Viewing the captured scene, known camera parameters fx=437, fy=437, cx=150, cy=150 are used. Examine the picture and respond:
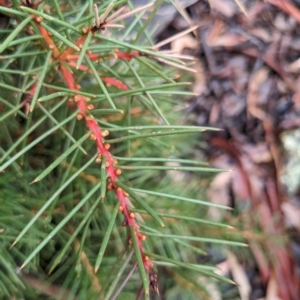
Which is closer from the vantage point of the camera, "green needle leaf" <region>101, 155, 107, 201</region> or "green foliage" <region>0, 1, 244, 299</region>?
"green needle leaf" <region>101, 155, 107, 201</region>

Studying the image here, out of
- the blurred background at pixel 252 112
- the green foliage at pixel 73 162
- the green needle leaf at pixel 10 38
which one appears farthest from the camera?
the blurred background at pixel 252 112

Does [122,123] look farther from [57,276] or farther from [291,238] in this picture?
[291,238]

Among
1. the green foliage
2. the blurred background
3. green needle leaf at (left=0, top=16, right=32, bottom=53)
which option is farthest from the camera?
the blurred background

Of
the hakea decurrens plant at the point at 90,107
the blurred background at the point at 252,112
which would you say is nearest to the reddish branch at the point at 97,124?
the hakea decurrens plant at the point at 90,107

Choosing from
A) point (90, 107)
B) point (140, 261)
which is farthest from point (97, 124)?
point (140, 261)

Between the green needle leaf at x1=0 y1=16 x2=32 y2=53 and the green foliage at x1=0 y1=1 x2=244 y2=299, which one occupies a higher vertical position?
the green needle leaf at x1=0 y1=16 x2=32 y2=53

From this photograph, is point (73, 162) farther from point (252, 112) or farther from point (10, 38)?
point (252, 112)

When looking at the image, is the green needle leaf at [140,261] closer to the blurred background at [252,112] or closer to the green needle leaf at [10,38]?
the green needle leaf at [10,38]

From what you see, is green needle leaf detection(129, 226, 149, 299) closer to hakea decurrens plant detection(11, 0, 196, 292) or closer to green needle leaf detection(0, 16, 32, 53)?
hakea decurrens plant detection(11, 0, 196, 292)

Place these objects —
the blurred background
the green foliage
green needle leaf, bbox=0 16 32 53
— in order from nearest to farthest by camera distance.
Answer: green needle leaf, bbox=0 16 32 53 → the green foliage → the blurred background

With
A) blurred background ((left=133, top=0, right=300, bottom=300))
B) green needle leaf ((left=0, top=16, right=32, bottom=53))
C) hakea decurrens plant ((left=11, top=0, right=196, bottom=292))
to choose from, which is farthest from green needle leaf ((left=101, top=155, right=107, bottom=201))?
blurred background ((left=133, top=0, right=300, bottom=300))

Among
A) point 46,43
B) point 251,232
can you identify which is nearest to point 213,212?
point 251,232
